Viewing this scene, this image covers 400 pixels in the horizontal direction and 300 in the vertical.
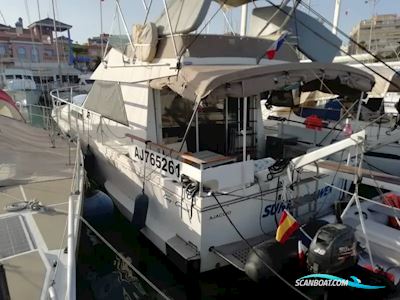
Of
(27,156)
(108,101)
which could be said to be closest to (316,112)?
(108,101)

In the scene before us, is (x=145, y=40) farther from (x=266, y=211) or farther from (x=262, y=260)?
(x=262, y=260)

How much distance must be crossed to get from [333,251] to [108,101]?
18.3ft

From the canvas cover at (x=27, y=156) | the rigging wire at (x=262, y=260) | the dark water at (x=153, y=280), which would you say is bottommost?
the dark water at (x=153, y=280)

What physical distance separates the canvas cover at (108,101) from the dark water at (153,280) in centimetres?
221

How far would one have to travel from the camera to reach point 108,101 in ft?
25.0

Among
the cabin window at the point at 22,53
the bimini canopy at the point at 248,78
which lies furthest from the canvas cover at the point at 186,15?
the cabin window at the point at 22,53

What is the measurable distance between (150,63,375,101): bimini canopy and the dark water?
2.36 m

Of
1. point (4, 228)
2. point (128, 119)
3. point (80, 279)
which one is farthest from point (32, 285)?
point (128, 119)

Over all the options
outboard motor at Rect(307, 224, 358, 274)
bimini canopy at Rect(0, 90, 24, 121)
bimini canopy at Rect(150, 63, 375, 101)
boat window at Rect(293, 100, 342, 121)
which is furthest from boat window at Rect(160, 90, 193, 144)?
boat window at Rect(293, 100, 342, 121)

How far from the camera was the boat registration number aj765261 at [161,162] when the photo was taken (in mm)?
5148

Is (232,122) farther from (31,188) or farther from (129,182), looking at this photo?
(31,188)

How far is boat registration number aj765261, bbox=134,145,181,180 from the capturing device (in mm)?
5148

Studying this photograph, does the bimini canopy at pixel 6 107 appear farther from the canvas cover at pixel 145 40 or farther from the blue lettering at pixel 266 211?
the blue lettering at pixel 266 211

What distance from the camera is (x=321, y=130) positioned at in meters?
7.46
